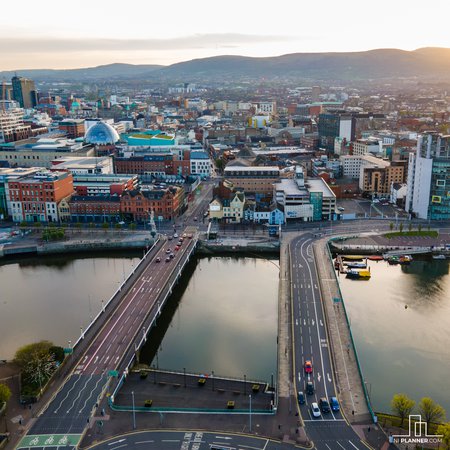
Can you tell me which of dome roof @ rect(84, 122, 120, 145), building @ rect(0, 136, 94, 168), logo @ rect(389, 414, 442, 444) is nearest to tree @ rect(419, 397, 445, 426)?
logo @ rect(389, 414, 442, 444)

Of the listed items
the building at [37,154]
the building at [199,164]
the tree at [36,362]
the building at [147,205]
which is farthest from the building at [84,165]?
the tree at [36,362]

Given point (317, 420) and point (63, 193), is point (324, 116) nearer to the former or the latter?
point (63, 193)

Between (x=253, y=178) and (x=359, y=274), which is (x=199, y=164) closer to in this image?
(x=253, y=178)

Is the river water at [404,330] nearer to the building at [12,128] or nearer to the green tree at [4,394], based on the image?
the green tree at [4,394]

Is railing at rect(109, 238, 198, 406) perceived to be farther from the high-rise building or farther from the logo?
the high-rise building

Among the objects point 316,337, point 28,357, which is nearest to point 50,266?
point 28,357

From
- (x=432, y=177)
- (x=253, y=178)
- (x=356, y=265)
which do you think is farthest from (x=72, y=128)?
(x=356, y=265)

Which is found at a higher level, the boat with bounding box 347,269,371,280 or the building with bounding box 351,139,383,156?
the building with bounding box 351,139,383,156
